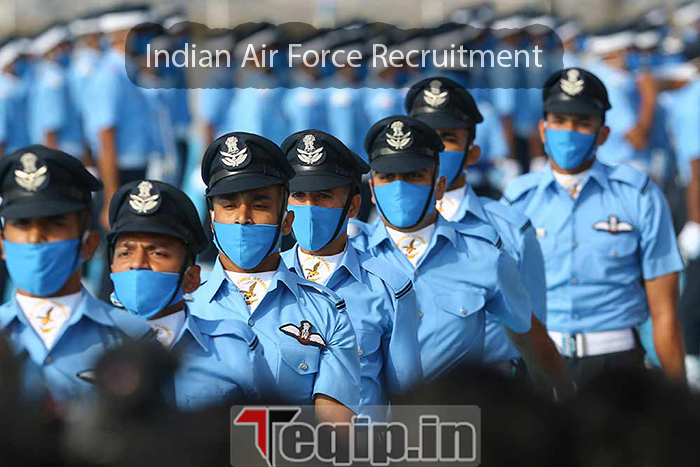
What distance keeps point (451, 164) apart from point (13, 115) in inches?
288

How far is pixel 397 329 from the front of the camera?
16.2 feet

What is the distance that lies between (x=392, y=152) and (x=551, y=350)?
107 cm

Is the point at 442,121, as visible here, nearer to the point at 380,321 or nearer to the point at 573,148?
the point at 573,148

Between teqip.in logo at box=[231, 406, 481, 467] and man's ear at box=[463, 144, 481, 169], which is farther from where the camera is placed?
man's ear at box=[463, 144, 481, 169]

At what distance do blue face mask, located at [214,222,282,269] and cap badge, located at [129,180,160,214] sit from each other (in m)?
0.41

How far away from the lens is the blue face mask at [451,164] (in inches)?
249

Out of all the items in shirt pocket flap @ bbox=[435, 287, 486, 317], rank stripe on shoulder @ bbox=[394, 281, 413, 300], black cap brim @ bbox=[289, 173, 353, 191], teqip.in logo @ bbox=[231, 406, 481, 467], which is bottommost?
teqip.in logo @ bbox=[231, 406, 481, 467]

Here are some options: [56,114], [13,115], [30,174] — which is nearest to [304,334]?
[30,174]

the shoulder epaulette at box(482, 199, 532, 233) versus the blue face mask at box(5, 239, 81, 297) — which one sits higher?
the shoulder epaulette at box(482, 199, 532, 233)

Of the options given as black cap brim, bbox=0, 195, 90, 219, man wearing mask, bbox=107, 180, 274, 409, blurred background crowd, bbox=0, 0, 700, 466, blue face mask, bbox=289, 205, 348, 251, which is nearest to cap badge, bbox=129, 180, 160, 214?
man wearing mask, bbox=107, 180, 274, 409

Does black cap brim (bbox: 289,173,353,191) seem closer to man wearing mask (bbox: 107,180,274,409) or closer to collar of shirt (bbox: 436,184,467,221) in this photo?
man wearing mask (bbox: 107,180,274,409)

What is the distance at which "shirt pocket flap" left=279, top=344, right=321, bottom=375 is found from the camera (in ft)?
14.4

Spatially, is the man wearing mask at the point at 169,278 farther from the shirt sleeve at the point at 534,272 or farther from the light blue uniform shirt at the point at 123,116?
the light blue uniform shirt at the point at 123,116

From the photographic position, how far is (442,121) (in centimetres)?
654
